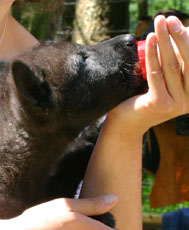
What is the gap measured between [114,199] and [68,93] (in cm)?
40

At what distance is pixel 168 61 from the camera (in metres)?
1.36

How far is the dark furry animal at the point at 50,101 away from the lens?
1.56 m

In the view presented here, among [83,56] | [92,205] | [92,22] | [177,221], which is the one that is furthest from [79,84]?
[92,22]

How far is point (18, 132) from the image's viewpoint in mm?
1613

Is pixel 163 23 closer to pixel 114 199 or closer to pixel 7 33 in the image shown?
pixel 114 199

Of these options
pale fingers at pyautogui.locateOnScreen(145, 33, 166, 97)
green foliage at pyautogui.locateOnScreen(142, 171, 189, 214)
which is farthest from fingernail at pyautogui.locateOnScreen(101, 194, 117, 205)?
green foliage at pyautogui.locateOnScreen(142, 171, 189, 214)

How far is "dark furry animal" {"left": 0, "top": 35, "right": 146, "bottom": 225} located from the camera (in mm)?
1558

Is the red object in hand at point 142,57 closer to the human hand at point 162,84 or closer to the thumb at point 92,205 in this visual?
the human hand at point 162,84

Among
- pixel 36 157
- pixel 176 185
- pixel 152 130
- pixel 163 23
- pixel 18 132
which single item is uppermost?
pixel 163 23

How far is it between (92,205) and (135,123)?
0.32 m

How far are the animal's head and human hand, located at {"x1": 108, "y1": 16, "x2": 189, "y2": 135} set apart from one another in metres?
0.06

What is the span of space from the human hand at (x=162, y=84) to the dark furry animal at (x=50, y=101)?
7cm

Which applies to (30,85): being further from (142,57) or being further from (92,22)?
(92,22)

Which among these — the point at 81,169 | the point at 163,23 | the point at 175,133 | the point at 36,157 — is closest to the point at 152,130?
the point at 175,133
